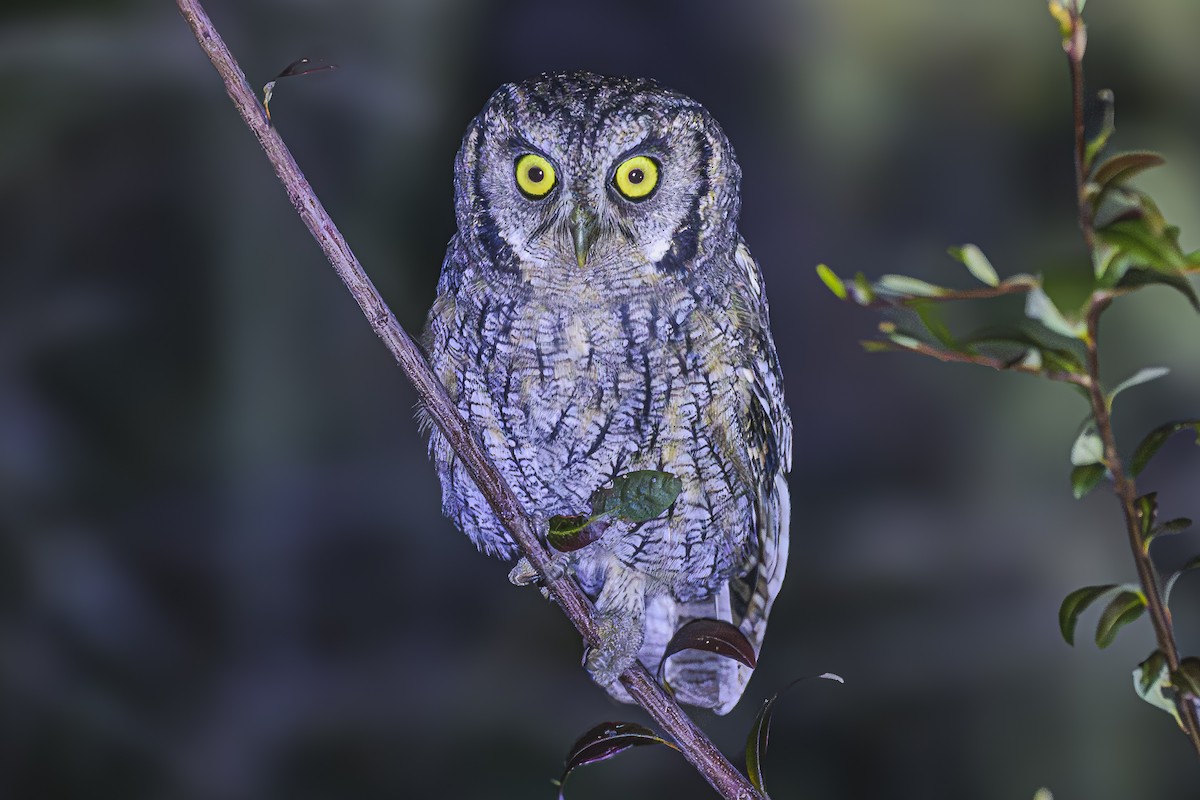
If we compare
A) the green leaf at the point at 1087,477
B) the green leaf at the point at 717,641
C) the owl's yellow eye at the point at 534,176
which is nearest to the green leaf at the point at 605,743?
the green leaf at the point at 717,641

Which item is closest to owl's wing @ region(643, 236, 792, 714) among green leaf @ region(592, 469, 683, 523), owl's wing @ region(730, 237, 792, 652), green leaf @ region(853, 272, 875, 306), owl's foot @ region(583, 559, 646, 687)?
owl's wing @ region(730, 237, 792, 652)

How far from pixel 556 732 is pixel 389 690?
1.03 feet

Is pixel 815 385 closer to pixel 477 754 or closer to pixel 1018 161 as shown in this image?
pixel 1018 161

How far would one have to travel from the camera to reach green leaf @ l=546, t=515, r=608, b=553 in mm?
932

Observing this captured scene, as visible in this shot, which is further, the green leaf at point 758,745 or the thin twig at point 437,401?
the green leaf at point 758,745

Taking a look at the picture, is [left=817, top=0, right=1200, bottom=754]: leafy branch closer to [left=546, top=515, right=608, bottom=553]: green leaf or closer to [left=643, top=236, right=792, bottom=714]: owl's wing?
[left=546, top=515, right=608, bottom=553]: green leaf

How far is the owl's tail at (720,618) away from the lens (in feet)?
4.53

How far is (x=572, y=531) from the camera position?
92 centimetres

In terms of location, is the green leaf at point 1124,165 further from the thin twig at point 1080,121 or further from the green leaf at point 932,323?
the green leaf at point 932,323

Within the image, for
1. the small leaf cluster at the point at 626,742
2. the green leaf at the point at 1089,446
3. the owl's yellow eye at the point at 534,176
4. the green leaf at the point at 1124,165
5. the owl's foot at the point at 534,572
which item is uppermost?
the owl's yellow eye at the point at 534,176

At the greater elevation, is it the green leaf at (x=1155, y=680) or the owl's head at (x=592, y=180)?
the owl's head at (x=592, y=180)

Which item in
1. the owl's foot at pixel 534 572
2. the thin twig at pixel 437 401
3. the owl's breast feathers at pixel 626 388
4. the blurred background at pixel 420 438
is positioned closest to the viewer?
the thin twig at pixel 437 401

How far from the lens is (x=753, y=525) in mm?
1375

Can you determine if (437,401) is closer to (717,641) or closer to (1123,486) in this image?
(717,641)
